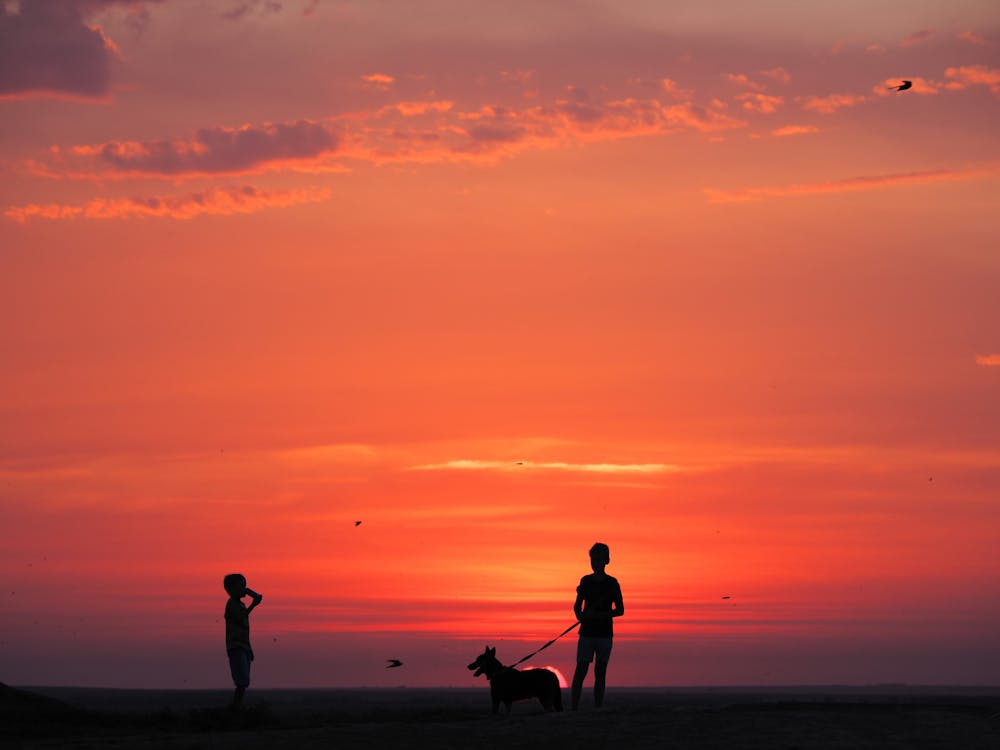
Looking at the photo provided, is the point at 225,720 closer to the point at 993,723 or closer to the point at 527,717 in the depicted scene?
the point at 527,717

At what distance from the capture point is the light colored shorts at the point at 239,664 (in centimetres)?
2403

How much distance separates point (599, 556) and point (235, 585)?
22.7 feet

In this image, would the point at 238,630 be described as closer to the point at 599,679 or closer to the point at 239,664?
the point at 239,664

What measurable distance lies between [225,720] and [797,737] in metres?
10.6

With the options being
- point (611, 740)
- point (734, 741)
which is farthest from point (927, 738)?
Answer: point (611, 740)

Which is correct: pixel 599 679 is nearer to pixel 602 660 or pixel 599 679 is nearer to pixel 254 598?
pixel 602 660

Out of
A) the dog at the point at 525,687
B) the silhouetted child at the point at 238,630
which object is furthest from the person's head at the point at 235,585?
the dog at the point at 525,687

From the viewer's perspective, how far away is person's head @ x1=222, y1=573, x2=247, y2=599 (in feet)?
79.5

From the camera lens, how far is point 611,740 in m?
17.4

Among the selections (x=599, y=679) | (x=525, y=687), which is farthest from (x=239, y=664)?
(x=599, y=679)

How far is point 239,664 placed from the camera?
78.8ft

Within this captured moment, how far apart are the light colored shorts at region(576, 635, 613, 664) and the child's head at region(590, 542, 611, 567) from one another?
1225 millimetres

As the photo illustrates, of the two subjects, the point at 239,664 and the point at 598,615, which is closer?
the point at 598,615

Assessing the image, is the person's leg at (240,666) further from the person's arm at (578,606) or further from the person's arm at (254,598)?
the person's arm at (578,606)
